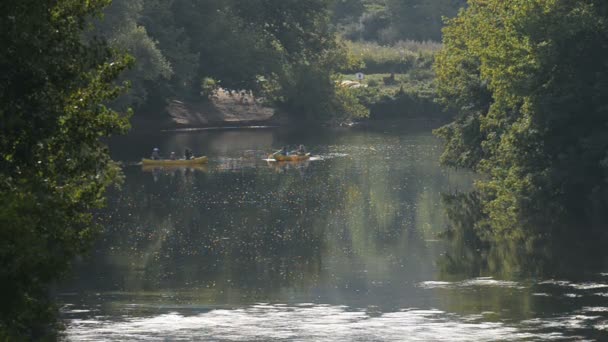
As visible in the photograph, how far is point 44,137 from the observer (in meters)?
25.8

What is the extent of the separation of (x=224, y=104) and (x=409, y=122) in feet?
53.7

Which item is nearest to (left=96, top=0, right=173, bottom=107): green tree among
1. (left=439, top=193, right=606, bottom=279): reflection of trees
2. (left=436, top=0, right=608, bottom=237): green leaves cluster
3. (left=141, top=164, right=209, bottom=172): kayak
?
(left=141, top=164, right=209, bottom=172): kayak

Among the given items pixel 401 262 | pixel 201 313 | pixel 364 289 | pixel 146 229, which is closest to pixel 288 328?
pixel 201 313

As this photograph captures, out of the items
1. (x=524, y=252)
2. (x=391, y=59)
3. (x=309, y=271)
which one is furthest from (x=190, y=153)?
(x=391, y=59)

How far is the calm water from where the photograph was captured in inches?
1544

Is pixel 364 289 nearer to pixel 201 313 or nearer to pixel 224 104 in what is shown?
pixel 201 313

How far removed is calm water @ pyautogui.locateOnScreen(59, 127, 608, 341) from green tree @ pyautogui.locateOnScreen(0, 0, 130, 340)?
431 inches

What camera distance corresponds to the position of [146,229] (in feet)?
194

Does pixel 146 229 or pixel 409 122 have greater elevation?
pixel 409 122

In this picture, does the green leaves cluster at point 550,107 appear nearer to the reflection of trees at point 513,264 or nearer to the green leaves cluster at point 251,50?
the reflection of trees at point 513,264

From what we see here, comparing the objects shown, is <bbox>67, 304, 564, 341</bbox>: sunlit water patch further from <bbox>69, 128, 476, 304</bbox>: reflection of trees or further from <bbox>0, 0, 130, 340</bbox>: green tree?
<bbox>0, 0, 130, 340</bbox>: green tree

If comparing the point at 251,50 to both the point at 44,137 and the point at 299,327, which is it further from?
the point at 44,137

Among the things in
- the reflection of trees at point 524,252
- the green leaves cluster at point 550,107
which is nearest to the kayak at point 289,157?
the green leaves cluster at point 550,107

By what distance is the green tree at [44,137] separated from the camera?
21.2 meters
